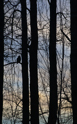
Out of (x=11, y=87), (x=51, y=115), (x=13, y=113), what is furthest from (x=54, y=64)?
(x=13, y=113)

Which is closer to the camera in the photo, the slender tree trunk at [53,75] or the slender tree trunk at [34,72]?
the slender tree trunk at [34,72]

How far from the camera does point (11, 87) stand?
11.1 meters
